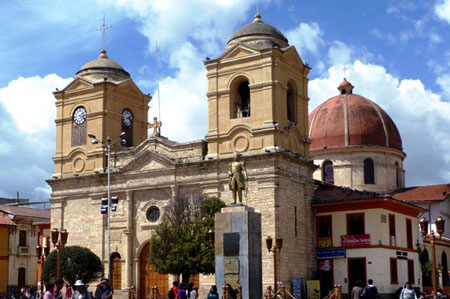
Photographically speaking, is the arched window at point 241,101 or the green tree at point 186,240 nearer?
the green tree at point 186,240

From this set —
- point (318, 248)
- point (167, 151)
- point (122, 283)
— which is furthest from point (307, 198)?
point (122, 283)

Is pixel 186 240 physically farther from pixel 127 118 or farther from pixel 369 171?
pixel 369 171

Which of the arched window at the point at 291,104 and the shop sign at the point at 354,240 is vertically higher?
the arched window at the point at 291,104

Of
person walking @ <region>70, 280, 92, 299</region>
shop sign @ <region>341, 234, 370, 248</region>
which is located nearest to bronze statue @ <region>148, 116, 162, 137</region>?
shop sign @ <region>341, 234, 370, 248</region>

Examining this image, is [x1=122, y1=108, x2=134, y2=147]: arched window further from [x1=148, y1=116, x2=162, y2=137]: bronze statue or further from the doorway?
the doorway

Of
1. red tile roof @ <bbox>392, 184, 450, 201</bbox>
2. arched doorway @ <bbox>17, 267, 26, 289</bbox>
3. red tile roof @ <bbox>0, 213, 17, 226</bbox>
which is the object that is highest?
red tile roof @ <bbox>392, 184, 450, 201</bbox>

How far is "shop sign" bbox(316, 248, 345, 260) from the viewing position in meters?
43.5

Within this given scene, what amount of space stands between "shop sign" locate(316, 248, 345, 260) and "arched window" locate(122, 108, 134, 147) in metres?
17.0

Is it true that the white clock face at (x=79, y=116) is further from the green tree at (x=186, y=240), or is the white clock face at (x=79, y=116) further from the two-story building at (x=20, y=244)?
the two-story building at (x=20, y=244)

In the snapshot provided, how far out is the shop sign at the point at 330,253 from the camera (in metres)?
43.5

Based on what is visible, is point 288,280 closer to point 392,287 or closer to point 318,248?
point 318,248

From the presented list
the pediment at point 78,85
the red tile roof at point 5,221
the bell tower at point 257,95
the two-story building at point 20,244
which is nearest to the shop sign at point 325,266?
the bell tower at point 257,95

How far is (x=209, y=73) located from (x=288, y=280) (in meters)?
14.4

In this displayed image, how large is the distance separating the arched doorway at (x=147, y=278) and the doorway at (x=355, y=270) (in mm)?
11642
